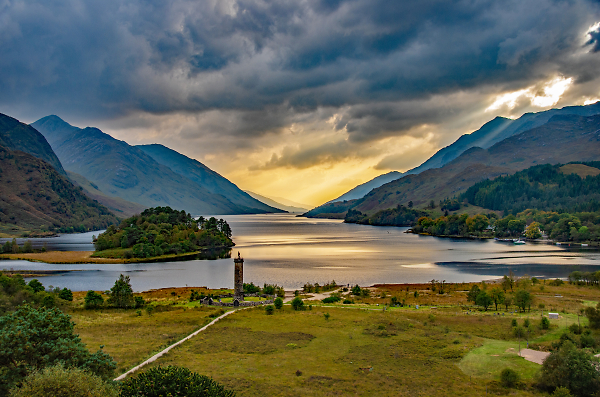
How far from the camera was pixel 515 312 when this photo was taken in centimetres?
5412

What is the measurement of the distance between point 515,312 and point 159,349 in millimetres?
47065

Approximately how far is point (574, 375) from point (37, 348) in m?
34.8

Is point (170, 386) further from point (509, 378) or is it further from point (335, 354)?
point (509, 378)

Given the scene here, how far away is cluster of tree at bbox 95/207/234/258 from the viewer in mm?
151725

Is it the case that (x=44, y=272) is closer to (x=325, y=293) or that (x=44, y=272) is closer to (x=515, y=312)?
(x=325, y=293)

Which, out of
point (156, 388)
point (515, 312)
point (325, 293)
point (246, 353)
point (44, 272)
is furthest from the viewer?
point (44, 272)

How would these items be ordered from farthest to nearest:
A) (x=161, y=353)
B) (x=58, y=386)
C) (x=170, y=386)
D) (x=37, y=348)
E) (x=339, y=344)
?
(x=339, y=344), (x=161, y=353), (x=37, y=348), (x=170, y=386), (x=58, y=386)

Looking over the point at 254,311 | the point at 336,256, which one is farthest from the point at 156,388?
the point at 336,256

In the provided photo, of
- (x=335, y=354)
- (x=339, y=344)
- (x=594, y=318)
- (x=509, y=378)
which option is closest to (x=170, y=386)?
(x=335, y=354)

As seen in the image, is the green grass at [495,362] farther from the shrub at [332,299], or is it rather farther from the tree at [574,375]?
the shrub at [332,299]

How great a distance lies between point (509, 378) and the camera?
28.4 metres

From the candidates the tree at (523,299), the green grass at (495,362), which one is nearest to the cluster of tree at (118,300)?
the green grass at (495,362)

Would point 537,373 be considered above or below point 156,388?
below

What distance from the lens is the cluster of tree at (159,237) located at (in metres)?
152
